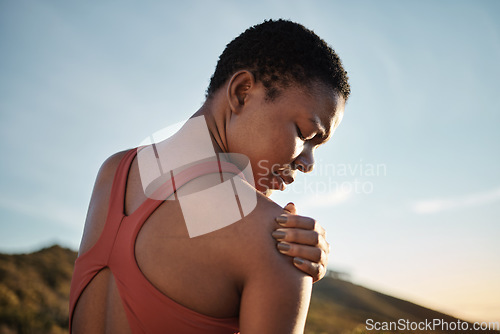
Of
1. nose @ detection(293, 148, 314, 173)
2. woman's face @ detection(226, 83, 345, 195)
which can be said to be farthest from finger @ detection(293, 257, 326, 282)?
nose @ detection(293, 148, 314, 173)

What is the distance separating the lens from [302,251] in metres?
1.19

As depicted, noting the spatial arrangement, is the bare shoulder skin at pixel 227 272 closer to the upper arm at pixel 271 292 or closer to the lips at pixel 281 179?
the upper arm at pixel 271 292

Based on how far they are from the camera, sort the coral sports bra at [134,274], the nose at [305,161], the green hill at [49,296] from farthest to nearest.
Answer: the green hill at [49,296] < the nose at [305,161] < the coral sports bra at [134,274]

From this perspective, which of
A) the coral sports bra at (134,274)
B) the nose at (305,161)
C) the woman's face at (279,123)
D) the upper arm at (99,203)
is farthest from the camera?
the nose at (305,161)

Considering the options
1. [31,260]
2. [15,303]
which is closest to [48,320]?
[15,303]

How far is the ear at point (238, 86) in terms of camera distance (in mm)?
1854

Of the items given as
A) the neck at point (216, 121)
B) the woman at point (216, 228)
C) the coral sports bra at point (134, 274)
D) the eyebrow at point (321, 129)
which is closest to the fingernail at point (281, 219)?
the woman at point (216, 228)

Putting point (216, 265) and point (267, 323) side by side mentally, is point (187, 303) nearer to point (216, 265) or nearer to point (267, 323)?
point (216, 265)

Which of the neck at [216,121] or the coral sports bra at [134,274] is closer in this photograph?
the coral sports bra at [134,274]

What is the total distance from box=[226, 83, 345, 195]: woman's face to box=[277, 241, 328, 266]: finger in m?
0.69

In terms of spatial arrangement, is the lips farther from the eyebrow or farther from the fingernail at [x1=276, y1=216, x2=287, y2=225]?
the fingernail at [x1=276, y1=216, x2=287, y2=225]

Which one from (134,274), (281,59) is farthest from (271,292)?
(281,59)

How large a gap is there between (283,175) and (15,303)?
14.8 metres

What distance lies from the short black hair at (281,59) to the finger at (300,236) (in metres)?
0.82
